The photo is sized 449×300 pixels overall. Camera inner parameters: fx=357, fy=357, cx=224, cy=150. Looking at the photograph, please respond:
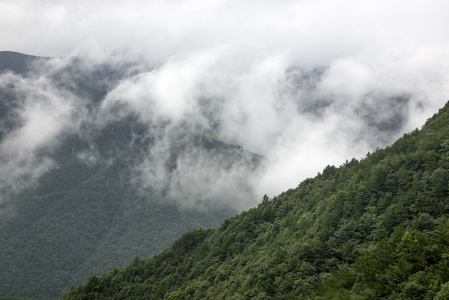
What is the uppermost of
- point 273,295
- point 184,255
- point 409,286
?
point 184,255

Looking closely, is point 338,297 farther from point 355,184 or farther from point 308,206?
point 308,206

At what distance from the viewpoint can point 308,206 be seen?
309ft

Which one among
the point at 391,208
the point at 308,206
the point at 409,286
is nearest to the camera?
the point at 409,286

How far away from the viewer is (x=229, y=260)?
97750 mm

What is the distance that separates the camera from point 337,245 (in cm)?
6353

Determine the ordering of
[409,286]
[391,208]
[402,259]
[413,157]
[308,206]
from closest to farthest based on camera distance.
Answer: [409,286] < [402,259] < [391,208] < [413,157] < [308,206]

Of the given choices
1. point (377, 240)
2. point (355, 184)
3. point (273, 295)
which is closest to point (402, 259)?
point (377, 240)

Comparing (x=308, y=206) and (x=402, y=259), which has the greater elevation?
(x=308, y=206)

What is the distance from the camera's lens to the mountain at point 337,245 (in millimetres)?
41250

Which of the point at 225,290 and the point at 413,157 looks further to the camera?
the point at 225,290

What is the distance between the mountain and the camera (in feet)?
135

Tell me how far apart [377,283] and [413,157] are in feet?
121

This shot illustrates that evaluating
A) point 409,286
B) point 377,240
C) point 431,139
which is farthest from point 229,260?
point 409,286

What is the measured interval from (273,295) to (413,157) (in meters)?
37.7
